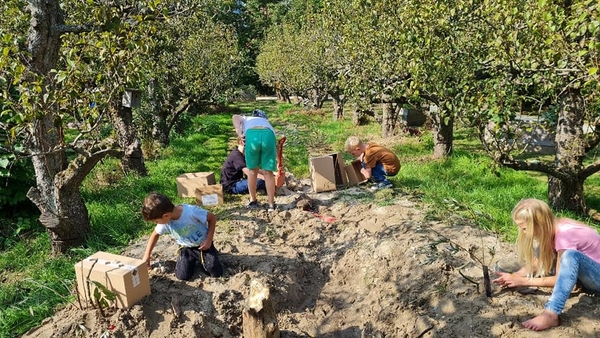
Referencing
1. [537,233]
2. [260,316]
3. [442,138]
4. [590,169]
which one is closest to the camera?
[537,233]

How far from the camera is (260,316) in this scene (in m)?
3.49

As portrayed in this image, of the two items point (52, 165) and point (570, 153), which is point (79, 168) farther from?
point (570, 153)

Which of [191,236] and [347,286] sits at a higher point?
[191,236]

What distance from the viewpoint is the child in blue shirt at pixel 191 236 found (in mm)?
4253

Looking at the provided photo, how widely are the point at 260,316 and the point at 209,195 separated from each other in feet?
11.6

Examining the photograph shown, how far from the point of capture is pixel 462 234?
16.2 feet

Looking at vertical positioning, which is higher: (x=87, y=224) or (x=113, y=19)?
(x=113, y=19)

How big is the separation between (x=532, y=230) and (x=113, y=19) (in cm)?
414

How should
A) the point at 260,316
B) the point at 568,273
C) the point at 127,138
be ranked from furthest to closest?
the point at 127,138, the point at 260,316, the point at 568,273

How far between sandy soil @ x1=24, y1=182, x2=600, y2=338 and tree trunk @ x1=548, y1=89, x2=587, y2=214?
5.51 feet

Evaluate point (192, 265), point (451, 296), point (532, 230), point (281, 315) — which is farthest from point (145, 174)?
point (532, 230)

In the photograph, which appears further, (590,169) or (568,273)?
(590,169)

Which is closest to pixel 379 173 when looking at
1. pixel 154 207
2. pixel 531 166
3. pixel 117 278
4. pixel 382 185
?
pixel 382 185

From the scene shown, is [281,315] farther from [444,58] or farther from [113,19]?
[444,58]
